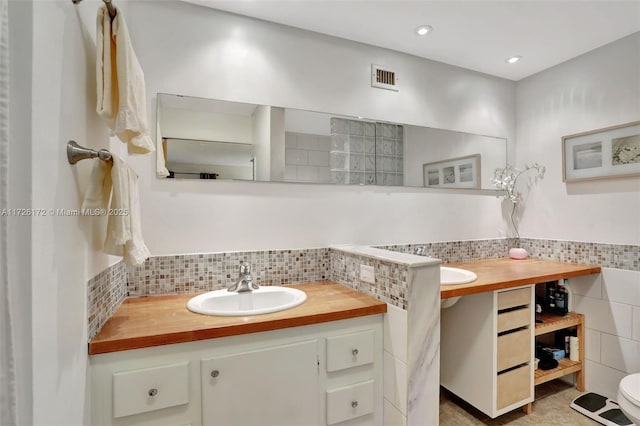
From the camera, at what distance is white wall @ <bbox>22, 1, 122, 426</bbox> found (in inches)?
29.0

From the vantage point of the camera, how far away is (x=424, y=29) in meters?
2.05

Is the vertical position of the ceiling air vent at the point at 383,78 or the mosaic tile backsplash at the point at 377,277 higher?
the ceiling air vent at the point at 383,78

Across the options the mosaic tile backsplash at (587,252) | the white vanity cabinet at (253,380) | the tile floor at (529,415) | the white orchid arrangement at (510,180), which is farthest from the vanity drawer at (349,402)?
the white orchid arrangement at (510,180)

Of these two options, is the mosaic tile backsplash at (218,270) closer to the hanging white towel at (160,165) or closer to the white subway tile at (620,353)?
the hanging white towel at (160,165)

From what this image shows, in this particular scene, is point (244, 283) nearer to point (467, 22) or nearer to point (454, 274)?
point (454, 274)

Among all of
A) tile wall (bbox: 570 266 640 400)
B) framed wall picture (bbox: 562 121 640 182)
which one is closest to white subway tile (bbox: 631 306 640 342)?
tile wall (bbox: 570 266 640 400)

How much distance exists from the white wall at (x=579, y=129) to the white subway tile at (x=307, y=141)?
78.8 inches

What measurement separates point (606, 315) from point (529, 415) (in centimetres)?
92

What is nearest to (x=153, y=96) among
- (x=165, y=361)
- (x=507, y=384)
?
(x=165, y=361)

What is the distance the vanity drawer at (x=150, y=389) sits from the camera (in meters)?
1.12

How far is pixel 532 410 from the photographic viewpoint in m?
2.08
